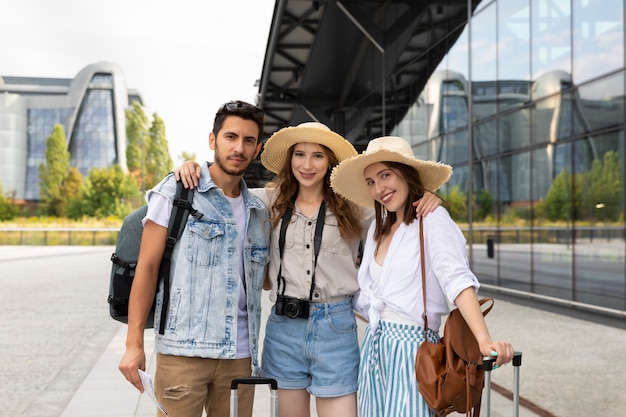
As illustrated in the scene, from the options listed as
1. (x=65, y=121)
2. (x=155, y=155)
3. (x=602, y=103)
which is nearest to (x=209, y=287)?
(x=602, y=103)

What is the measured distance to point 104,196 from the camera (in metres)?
59.6

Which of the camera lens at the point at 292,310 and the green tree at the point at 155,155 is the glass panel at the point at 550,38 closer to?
the camera lens at the point at 292,310

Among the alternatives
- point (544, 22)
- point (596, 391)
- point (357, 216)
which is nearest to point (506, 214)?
point (544, 22)

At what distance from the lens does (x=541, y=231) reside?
13352mm

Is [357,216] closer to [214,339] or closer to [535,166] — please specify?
[214,339]

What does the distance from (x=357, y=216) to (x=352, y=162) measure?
486mm

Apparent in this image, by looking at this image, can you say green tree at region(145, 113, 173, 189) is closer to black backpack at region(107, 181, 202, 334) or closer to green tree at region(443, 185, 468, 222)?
green tree at region(443, 185, 468, 222)

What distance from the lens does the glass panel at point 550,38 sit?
492 inches

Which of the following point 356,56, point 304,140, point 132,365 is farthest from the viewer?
point 356,56

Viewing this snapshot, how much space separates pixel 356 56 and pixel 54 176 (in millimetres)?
51834

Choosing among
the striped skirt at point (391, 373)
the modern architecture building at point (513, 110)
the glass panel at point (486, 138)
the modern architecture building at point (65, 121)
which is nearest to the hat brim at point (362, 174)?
the striped skirt at point (391, 373)

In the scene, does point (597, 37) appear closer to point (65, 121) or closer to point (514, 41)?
point (514, 41)

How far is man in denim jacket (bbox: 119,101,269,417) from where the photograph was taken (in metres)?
2.73

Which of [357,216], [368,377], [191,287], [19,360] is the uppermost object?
[357,216]
